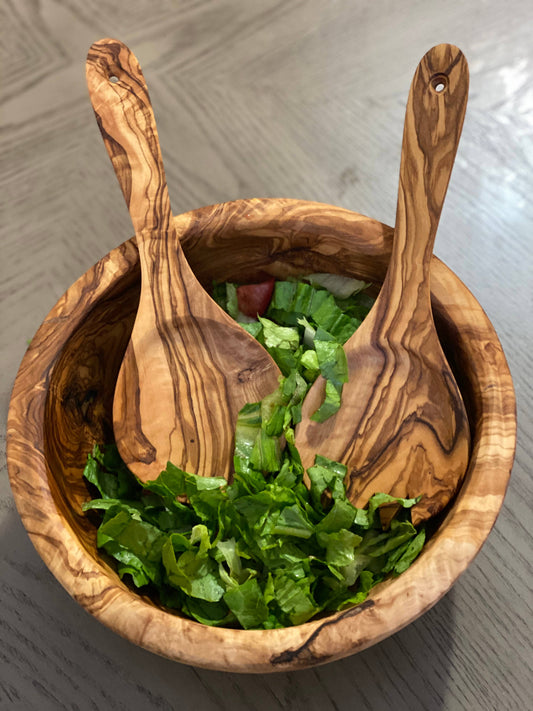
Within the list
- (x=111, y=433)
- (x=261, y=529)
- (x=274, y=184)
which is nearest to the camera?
(x=261, y=529)

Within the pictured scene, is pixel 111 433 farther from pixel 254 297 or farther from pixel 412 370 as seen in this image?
pixel 412 370

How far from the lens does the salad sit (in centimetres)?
70

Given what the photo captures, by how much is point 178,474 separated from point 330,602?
0.21 meters

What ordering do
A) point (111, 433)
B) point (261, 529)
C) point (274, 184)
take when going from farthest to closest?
point (274, 184) → point (111, 433) → point (261, 529)

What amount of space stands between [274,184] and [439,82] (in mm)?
449

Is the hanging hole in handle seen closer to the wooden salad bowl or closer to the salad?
the wooden salad bowl

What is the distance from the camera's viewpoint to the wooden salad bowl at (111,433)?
0.59 metres

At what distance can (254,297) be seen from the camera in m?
0.88

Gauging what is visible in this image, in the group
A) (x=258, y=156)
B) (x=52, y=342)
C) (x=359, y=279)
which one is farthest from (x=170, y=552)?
(x=258, y=156)

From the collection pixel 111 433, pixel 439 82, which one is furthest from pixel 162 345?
pixel 439 82

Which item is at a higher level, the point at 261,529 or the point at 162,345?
the point at 162,345

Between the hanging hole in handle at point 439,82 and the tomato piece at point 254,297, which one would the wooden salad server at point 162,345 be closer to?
the tomato piece at point 254,297

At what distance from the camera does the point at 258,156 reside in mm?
1177

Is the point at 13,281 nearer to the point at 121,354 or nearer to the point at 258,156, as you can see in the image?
the point at 121,354
